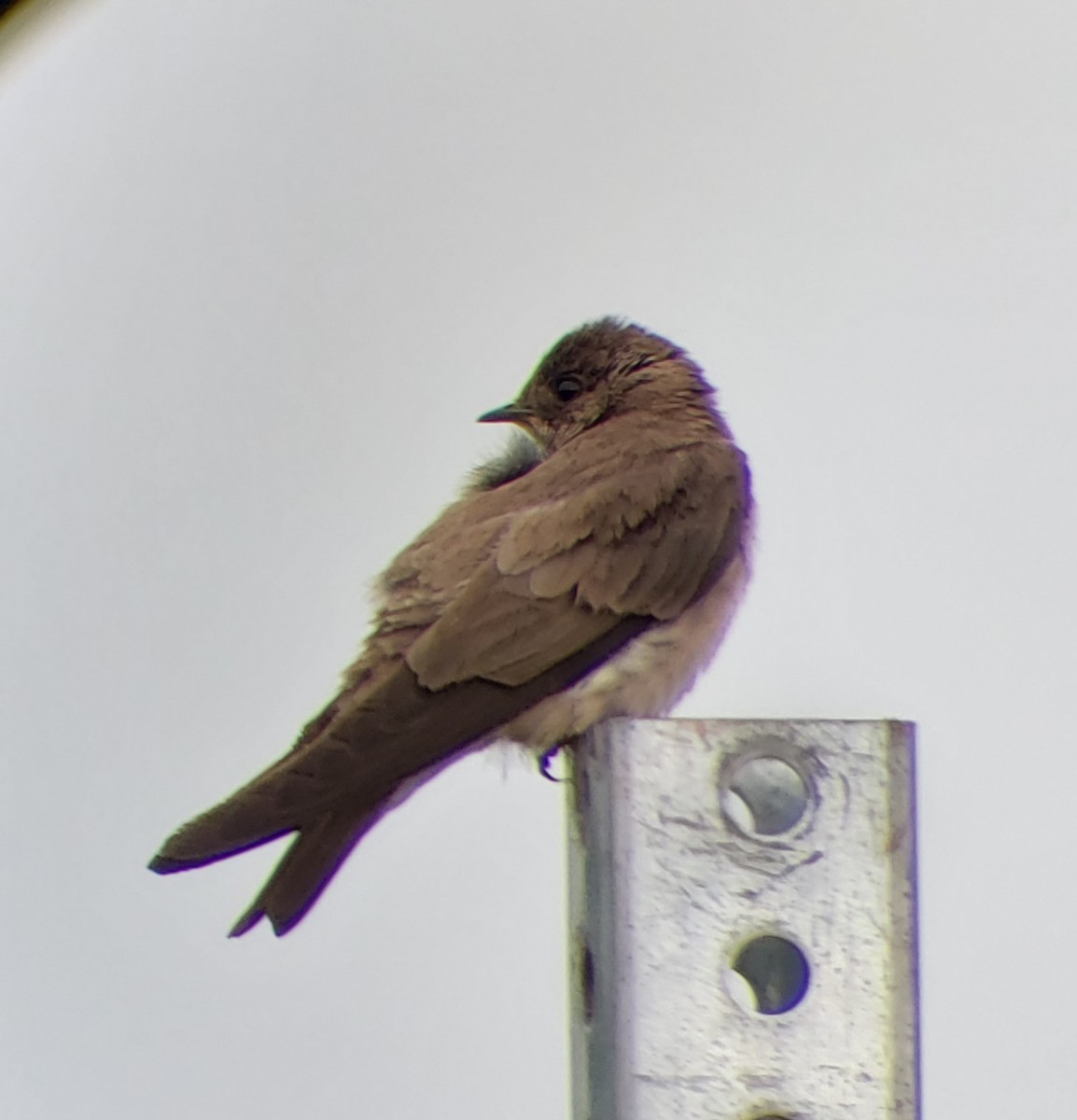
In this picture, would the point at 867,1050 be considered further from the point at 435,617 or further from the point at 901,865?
the point at 435,617

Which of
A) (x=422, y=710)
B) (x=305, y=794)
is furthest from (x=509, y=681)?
(x=305, y=794)

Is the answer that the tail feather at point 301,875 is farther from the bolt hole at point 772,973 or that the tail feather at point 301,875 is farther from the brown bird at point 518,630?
the bolt hole at point 772,973

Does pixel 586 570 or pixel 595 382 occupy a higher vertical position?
pixel 595 382

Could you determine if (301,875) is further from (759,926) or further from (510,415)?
(510,415)

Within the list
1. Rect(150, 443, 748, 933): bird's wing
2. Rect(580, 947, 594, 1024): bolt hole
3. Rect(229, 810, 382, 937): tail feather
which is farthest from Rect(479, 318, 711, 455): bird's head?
Rect(580, 947, 594, 1024): bolt hole

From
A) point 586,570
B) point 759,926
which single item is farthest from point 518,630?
point 759,926

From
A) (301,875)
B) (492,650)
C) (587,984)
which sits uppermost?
(492,650)

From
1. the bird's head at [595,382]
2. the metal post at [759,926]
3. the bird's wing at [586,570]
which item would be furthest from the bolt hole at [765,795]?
the bird's head at [595,382]
